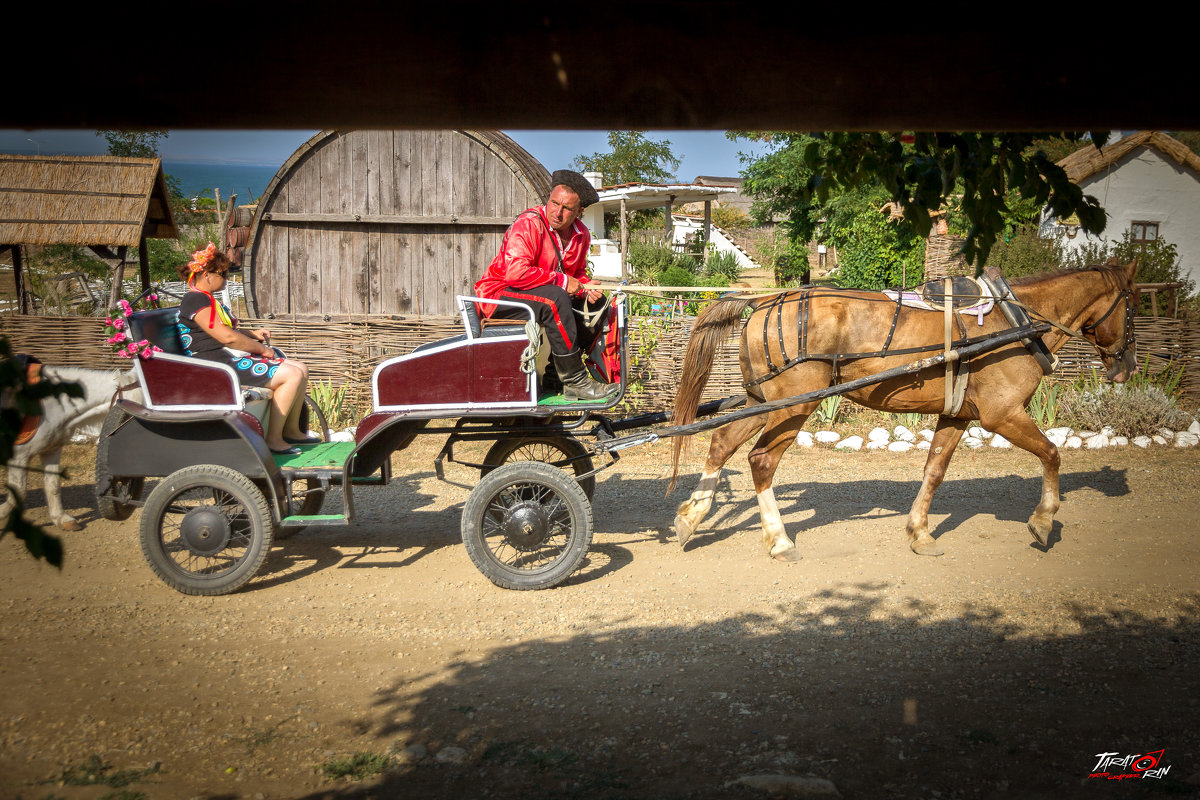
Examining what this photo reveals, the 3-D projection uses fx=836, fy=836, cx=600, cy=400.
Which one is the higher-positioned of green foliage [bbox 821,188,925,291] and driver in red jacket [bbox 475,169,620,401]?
green foliage [bbox 821,188,925,291]

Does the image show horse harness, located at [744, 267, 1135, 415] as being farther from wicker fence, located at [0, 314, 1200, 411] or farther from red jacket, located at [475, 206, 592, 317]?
wicker fence, located at [0, 314, 1200, 411]

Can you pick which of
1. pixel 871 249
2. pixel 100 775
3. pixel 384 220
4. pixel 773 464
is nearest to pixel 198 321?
pixel 100 775

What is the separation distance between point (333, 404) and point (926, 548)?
6914mm

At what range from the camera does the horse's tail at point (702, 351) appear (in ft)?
19.7

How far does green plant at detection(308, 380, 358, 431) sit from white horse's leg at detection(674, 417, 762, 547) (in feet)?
17.5

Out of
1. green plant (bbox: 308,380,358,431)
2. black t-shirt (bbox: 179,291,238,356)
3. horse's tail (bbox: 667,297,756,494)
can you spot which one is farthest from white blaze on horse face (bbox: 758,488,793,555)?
green plant (bbox: 308,380,358,431)

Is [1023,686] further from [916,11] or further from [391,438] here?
[391,438]

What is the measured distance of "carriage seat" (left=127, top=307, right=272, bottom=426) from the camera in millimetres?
5273

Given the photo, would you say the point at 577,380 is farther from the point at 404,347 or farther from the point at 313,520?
the point at 404,347

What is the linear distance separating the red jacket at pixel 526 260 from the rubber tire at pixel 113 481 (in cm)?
257

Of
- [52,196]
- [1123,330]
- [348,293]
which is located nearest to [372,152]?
[348,293]

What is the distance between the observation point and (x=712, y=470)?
20.0 feet

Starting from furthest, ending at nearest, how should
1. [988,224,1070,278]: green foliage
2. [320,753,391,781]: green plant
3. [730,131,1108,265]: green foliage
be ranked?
[988,224,1070,278]: green foliage
[320,753,391,781]: green plant
[730,131,1108,265]: green foliage

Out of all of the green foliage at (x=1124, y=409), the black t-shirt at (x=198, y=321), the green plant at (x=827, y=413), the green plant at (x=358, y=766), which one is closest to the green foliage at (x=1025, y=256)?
the green foliage at (x=1124, y=409)
